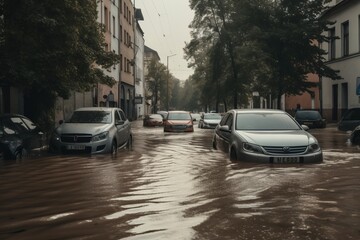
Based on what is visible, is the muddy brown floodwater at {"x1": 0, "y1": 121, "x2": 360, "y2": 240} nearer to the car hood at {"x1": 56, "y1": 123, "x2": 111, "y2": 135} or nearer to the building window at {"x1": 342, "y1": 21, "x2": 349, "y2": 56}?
the car hood at {"x1": 56, "y1": 123, "x2": 111, "y2": 135}

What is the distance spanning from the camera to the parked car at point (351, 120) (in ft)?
72.4

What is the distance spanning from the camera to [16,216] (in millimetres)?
5855

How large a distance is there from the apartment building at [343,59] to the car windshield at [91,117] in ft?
70.5

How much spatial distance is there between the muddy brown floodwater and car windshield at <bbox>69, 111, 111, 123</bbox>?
3.20 meters

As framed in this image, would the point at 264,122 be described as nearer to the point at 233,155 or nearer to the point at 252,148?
the point at 233,155

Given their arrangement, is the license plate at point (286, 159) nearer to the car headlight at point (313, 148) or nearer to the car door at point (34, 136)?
the car headlight at point (313, 148)

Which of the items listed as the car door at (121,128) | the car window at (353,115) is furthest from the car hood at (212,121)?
the car door at (121,128)

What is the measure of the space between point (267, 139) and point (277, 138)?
0.71 ft

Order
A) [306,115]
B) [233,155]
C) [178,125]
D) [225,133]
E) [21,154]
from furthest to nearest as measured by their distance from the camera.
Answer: [306,115]
[178,125]
[21,154]
[225,133]
[233,155]

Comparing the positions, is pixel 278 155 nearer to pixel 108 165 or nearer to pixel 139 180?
pixel 139 180

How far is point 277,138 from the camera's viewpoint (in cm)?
1021

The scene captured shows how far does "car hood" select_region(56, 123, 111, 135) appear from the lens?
13279 mm

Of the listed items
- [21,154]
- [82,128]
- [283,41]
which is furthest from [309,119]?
[21,154]

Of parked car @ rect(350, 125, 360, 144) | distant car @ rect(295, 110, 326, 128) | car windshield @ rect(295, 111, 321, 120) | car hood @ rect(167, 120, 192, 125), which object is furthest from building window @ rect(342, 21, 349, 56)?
parked car @ rect(350, 125, 360, 144)
